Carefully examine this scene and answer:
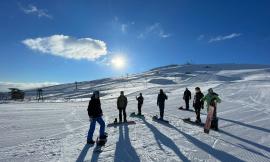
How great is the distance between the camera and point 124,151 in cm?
955

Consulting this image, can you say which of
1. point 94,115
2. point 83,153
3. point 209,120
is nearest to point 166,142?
point 94,115

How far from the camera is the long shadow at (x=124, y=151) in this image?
8.62 m

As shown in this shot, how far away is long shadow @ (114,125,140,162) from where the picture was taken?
340 inches

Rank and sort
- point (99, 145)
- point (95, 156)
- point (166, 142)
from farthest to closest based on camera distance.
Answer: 1. point (166, 142)
2. point (99, 145)
3. point (95, 156)

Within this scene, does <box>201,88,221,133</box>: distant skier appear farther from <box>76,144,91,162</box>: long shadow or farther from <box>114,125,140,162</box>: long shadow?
<box>76,144,91,162</box>: long shadow

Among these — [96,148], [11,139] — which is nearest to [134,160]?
[96,148]

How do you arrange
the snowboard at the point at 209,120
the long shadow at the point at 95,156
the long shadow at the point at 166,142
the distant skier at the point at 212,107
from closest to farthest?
the long shadow at the point at 95,156
the long shadow at the point at 166,142
the snowboard at the point at 209,120
the distant skier at the point at 212,107

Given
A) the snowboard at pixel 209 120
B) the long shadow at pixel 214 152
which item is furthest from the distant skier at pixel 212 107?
the long shadow at pixel 214 152

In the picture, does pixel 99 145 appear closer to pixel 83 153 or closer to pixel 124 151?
pixel 83 153

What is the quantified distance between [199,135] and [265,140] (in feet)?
8.25

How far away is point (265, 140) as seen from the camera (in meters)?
11.7

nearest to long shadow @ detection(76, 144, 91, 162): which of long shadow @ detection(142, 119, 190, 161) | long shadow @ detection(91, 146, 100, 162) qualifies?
long shadow @ detection(91, 146, 100, 162)

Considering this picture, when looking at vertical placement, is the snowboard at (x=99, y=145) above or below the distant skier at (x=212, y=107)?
below

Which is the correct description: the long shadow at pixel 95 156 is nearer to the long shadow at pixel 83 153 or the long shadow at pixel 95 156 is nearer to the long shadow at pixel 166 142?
the long shadow at pixel 83 153
